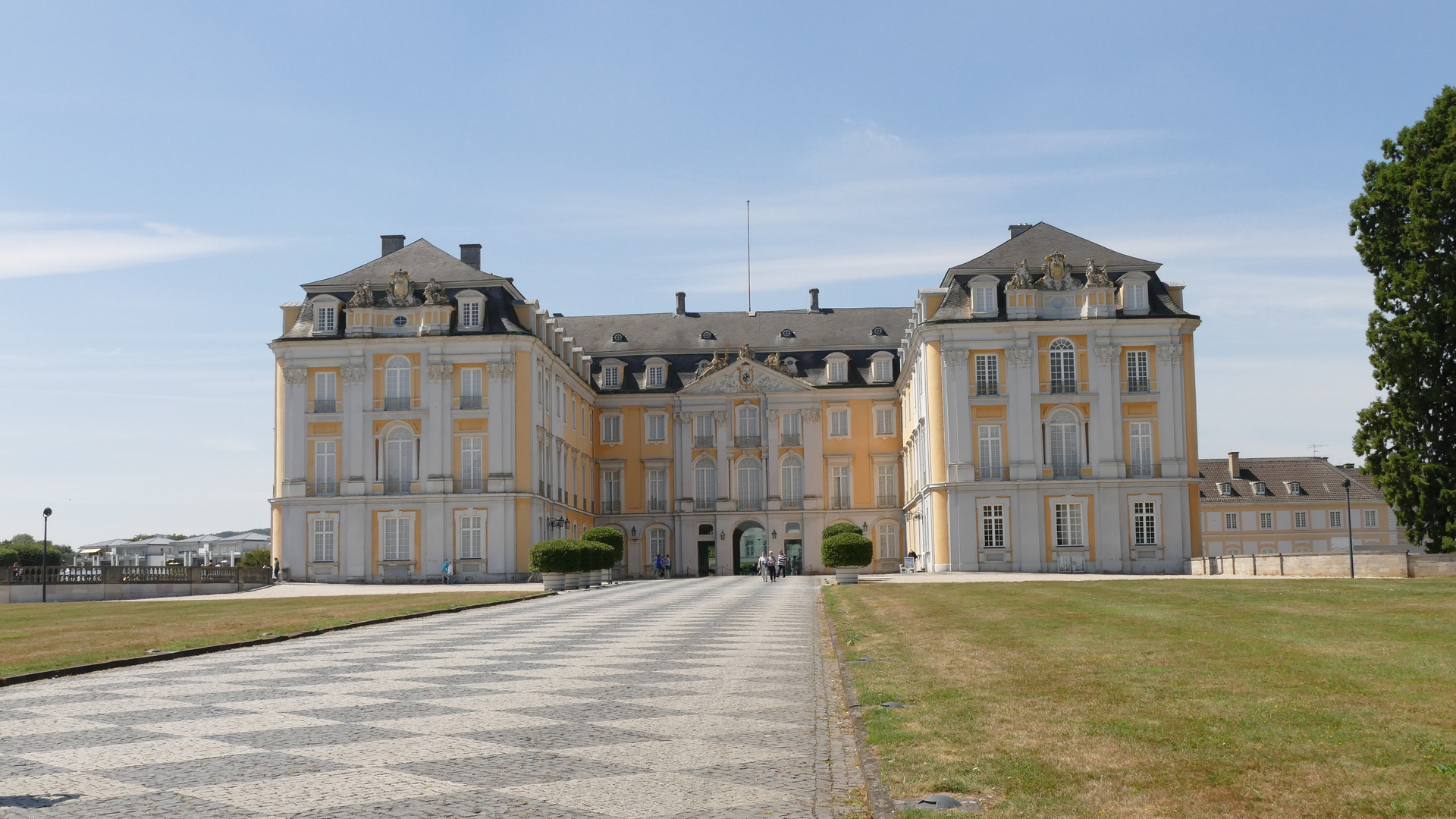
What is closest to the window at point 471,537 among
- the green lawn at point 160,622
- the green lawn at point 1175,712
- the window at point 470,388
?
the window at point 470,388

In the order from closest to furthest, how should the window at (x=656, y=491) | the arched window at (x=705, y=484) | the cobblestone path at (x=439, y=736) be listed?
the cobblestone path at (x=439, y=736)
the arched window at (x=705, y=484)
the window at (x=656, y=491)

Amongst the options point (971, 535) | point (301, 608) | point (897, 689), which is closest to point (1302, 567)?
point (971, 535)

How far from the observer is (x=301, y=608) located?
29.5 metres

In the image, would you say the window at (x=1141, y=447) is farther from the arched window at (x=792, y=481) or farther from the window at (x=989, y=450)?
the arched window at (x=792, y=481)

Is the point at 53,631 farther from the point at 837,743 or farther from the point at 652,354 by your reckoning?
the point at 652,354

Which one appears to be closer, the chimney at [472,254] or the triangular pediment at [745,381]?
the chimney at [472,254]

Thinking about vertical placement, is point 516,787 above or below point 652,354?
below

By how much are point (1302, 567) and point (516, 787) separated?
37.4 metres

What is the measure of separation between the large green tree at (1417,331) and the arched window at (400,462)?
36.0 meters

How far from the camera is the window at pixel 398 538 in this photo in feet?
185

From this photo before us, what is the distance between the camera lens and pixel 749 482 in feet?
228

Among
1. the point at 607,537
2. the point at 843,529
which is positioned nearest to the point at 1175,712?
the point at 843,529

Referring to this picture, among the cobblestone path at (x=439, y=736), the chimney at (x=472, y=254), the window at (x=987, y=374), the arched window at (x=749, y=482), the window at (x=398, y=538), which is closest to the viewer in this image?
the cobblestone path at (x=439, y=736)

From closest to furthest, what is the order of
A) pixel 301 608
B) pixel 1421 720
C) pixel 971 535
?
pixel 1421 720 < pixel 301 608 < pixel 971 535
